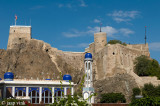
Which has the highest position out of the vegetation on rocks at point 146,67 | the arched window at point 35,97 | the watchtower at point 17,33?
the watchtower at point 17,33

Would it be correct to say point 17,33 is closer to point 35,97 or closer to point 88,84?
point 35,97

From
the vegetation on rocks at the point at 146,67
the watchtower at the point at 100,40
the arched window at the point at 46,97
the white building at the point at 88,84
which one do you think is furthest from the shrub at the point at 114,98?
the watchtower at the point at 100,40

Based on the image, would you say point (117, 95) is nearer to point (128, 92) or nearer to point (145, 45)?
point (128, 92)

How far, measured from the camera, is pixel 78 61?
81062 mm

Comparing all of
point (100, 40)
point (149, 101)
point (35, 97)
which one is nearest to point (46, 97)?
point (35, 97)

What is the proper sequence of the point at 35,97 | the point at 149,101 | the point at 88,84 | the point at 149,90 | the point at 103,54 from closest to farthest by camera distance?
the point at 149,101 → the point at 35,97 → the point at 88,84 → the point at 149,90 → the point at 103,54

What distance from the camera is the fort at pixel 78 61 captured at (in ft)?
184

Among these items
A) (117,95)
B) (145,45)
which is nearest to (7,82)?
(117,95)

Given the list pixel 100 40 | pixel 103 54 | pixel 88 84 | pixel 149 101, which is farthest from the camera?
pixel 100 40

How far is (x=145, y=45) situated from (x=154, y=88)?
2044cm

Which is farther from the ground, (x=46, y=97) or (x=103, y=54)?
(x=103, y=54)

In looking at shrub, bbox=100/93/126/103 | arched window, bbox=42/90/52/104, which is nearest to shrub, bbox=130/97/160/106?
arched window, bbox=42/90/52/104

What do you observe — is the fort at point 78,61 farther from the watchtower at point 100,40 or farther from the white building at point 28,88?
the white building at point 28,88

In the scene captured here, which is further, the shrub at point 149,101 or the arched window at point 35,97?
the arched window at point 35,97
